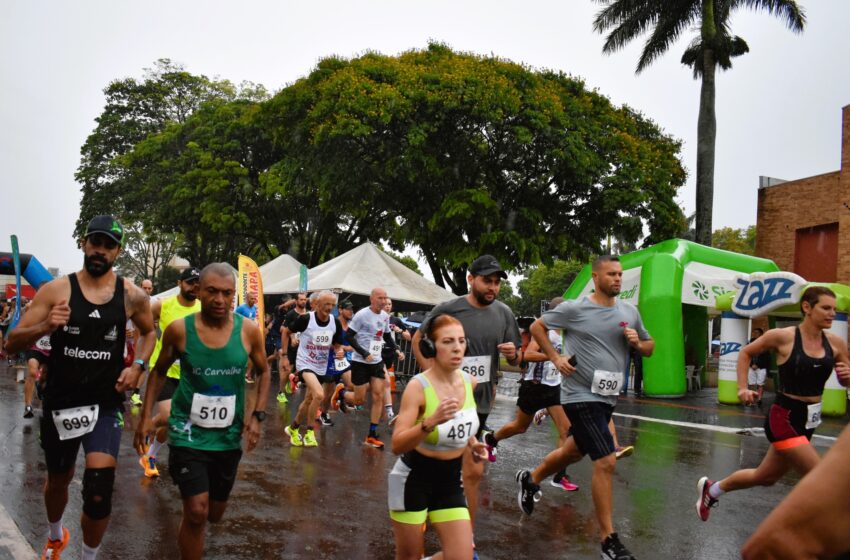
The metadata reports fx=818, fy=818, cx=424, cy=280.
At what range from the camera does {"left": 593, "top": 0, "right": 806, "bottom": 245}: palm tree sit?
25188mm

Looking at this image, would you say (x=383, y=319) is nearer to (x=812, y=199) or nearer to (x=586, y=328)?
(x=586, y=328)

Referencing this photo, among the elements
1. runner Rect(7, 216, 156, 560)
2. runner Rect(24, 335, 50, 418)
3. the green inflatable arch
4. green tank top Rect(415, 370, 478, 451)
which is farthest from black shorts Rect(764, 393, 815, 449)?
the green inflatable arch

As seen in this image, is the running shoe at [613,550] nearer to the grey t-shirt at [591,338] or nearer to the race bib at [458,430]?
the grey t-shirt at [591,338]

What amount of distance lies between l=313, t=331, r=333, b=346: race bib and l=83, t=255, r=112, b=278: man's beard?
214 inches

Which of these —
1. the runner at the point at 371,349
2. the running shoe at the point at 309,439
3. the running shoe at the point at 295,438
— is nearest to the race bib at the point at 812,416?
Answer: the runner at the point at 371,349

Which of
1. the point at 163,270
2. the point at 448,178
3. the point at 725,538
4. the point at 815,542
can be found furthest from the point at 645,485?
the point at 163,270

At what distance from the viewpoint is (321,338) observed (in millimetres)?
9984

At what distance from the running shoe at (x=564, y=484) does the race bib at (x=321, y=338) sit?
3.44 meters

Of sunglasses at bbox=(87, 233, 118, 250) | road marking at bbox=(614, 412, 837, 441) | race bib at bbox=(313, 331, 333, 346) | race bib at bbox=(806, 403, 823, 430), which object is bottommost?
road marking at bbox=(614, 412, 837, 441)

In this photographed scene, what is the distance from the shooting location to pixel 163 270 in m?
63.4

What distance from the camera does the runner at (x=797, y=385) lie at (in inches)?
232

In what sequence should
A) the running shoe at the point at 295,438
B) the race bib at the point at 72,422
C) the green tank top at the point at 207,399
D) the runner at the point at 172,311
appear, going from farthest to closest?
the running shoe at the point at 295,438, the runner at the point at 172,311, the race bib at the point at 72,422, the green tank top at the point at 207,399

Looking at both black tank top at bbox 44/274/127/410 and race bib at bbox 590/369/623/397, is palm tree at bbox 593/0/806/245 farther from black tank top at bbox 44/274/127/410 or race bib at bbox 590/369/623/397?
black tank top at bbox 44/274/127/410

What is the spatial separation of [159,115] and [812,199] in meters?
29.9
